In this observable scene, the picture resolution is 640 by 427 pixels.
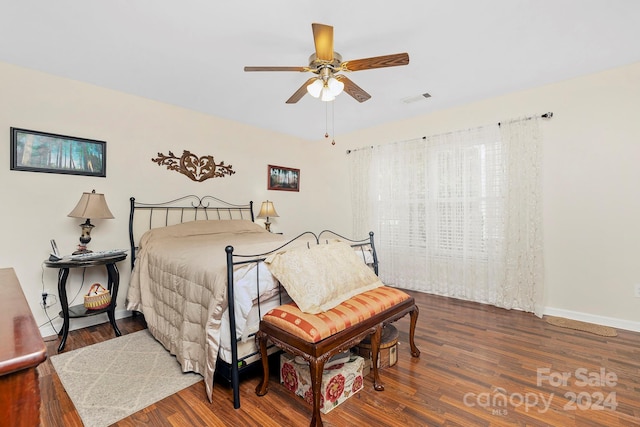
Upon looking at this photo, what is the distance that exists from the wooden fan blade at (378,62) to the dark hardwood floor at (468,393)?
224 cm

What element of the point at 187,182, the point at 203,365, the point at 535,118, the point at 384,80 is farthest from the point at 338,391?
the point at 535,118

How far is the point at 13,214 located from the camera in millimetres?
2732

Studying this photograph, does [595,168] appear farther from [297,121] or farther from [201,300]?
[201,300]

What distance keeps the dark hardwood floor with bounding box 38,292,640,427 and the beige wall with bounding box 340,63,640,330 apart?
0.48 meters

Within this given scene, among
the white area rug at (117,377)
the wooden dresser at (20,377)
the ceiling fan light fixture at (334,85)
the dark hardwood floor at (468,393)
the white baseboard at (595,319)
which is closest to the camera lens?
the wooden dresser at (20,377)

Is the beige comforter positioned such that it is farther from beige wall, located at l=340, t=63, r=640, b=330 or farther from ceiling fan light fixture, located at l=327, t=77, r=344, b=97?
beige wall, located at l=340, t=63, r=640, b=330

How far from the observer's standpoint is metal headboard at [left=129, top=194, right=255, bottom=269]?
11.4ft

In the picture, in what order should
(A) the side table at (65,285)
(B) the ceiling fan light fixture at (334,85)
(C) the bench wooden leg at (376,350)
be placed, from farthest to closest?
(A) the side table at (65,285) → (B) the ceiling fan light fixture at (334,85) → (C) the bench wooden leg at (376,350)

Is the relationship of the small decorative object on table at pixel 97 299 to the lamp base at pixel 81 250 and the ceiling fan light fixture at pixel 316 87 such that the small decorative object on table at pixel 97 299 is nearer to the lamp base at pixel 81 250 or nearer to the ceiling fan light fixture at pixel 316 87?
the lamp base at pixel 81 250

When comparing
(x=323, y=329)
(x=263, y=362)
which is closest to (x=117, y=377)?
(x=263, y=362)

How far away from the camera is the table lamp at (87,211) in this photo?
111 inches

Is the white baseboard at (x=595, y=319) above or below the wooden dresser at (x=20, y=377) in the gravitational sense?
below

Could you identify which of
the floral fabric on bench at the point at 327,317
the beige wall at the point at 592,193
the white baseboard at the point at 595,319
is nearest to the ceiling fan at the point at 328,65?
the floral fabric on bench at the point at 327,317

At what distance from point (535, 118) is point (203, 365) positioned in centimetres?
411
